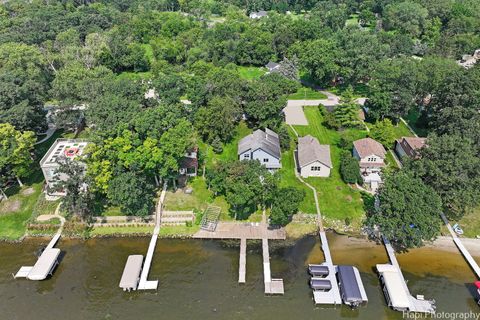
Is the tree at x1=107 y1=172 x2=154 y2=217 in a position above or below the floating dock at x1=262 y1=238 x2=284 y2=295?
above

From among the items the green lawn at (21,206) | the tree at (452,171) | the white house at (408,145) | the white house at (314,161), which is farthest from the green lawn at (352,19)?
the green lawn at (21,206)

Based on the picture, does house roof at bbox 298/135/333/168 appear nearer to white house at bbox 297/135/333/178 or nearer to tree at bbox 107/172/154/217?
white house at bbox 297/135/333/178

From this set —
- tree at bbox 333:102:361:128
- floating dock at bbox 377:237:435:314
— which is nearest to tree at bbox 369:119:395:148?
tree at bbox 333:102:361:128

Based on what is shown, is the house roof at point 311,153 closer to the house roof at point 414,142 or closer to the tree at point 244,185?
the tree at point 244,185

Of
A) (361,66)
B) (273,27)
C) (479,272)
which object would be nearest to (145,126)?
(479,272)

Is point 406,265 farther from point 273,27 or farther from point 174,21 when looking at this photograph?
point 174,21
